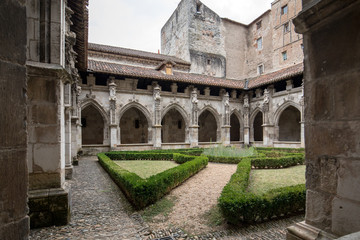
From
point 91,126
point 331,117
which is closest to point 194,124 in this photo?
point 91,126

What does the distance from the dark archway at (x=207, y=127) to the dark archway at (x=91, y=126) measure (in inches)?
398

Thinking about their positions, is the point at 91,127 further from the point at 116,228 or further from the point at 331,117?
the point at 331,117

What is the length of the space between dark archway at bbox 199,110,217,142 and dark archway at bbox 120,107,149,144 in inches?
246

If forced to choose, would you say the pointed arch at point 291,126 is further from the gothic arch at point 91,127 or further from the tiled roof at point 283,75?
the gothic arch at point 91,127

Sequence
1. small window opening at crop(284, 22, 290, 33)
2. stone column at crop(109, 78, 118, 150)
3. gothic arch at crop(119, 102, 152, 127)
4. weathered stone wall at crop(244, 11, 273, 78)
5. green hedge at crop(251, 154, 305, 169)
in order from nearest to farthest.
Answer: green hedge at crop(251, 154, 305, 169) → stone column at crop(109, 78, 118, 150) → gothic arch at crop(119, 102, 152, 127) → small window opening at crop(284, 22, 290, 33) → weathered stone wall at crop(244, 11, 273, 78)

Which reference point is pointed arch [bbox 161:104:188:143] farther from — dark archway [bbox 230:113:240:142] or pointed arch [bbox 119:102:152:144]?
dark archway [bbox 230:113:240:142]

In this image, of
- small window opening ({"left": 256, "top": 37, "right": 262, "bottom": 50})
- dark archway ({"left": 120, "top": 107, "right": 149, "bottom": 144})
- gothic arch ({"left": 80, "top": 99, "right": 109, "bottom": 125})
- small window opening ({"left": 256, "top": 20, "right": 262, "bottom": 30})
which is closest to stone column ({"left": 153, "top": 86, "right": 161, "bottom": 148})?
gothic arch ({"left": 80, "top": 99, "right": 109, "bottom": 125})

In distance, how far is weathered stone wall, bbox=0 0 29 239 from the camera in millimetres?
1198

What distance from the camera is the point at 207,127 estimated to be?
21969 mm

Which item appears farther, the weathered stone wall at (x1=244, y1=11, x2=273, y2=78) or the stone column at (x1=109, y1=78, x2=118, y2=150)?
the weathered stone wall at (x1=244, y1=11, x2=273, y2=78)

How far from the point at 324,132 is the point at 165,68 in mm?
15212

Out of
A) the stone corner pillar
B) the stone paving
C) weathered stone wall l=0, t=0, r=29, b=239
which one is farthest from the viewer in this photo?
the stone corner pillar

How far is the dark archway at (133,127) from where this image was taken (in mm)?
18234

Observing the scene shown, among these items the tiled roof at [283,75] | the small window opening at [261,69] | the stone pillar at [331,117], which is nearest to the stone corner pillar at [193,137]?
the tiled roof at [283,75]
